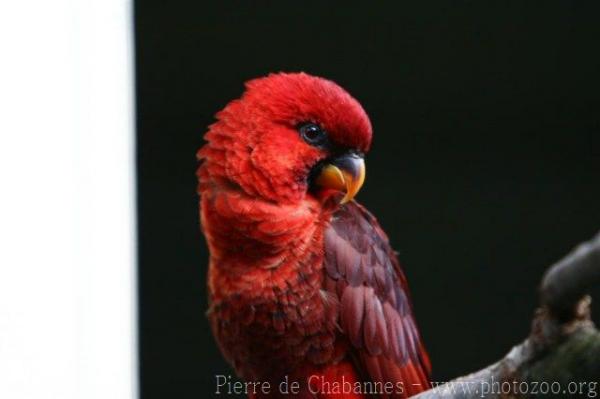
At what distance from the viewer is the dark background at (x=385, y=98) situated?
1416 mm

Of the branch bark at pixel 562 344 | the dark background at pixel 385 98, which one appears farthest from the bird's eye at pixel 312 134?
the branch bark at pixel 562 344

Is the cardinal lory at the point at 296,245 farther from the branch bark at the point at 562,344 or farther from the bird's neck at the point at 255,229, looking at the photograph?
the branch bark at the point at 562,344

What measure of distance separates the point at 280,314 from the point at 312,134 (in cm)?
27

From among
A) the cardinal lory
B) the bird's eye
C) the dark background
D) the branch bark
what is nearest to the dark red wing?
the cardinal lory

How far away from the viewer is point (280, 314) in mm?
1118

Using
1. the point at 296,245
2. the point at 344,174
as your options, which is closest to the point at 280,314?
the point at 296,245

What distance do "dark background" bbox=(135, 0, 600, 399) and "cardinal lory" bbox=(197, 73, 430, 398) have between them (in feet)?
0.78

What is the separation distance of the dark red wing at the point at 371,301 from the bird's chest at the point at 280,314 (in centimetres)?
3

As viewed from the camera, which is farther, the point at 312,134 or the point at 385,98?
the point at 385,98

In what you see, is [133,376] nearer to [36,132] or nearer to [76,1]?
[36,132]

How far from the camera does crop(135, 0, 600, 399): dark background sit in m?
1.42

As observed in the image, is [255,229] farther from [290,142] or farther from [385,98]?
[385,98]

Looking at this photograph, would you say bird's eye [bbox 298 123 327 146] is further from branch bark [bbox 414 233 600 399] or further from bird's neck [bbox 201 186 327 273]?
branch bark [bbox 414 233 600 399]

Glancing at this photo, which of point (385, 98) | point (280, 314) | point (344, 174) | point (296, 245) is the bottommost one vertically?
point (280, 314)
